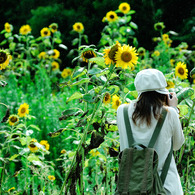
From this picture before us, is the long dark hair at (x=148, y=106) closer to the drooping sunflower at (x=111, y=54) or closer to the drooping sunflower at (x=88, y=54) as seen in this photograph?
the drooping sunflower at (x=111, y=54)

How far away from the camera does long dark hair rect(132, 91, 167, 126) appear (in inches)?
82.6

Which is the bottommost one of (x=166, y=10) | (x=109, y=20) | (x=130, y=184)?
(x=130, y=184)

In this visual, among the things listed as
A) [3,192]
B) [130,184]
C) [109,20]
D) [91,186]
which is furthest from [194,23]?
[130,184]

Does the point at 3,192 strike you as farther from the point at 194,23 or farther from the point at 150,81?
the point at 194,23

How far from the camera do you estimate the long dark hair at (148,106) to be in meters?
2.10

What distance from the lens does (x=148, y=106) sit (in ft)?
6.89

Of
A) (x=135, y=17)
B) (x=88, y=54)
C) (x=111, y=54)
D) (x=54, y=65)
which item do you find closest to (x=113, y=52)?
(x=111, y=54)

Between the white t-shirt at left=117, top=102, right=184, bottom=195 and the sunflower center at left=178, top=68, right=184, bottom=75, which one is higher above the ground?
the sunflower center at left=178, top=68, right=184, bottom=75

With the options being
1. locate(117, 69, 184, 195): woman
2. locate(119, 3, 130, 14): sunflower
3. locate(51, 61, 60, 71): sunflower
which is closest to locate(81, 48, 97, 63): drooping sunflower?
locate(117, 69, 184, 195): woman

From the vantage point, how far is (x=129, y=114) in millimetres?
2184

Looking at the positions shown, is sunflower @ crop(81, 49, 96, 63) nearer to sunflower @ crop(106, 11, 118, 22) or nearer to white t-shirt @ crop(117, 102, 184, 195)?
white t-shirt @ crop(117, 102, 184, 195)

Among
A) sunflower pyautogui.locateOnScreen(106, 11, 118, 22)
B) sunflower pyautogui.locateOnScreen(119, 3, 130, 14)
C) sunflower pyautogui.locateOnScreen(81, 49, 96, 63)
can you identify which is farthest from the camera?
sunflower pyautogui.locateOnScreen(119, 3, 130, 14)

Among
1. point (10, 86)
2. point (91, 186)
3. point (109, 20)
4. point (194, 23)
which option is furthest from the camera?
point (194, 23)

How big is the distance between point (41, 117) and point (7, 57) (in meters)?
2.18
